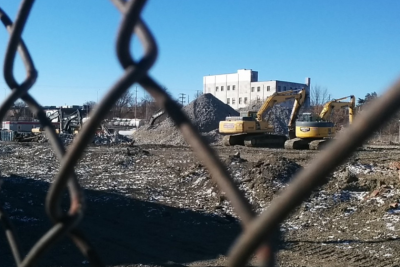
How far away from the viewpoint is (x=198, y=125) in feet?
135

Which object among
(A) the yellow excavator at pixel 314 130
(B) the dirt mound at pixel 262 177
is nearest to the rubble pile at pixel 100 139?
(A) the yellow excavator at pixel 314 130

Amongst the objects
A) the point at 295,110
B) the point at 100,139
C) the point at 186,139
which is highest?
the point at 186,139

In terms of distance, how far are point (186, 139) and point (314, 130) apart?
23.5 m

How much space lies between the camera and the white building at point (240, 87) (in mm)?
82438

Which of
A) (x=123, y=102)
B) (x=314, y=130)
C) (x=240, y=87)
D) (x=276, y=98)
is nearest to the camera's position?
(x=123, y=102)

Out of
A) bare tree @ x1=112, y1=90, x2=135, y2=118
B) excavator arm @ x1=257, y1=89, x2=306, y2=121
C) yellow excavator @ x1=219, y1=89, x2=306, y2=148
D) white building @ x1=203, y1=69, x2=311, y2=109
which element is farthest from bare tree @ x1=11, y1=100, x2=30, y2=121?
white building @ x1=203, y1=69, x2=311, y2=109

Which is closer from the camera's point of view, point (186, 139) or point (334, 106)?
point (186, 139)

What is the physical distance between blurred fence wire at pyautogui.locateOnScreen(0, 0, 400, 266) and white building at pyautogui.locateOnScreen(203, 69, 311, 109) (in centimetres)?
7937

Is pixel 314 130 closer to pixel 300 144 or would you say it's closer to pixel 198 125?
pixel 300 144

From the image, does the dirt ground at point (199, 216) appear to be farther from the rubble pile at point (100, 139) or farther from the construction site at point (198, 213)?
the rubble pile at point (100, 139)

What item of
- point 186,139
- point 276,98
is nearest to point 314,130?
point 276,98

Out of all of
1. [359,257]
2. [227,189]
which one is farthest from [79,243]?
[359,257]

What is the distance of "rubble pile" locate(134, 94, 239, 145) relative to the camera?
36312mm

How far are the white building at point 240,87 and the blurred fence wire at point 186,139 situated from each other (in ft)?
260
